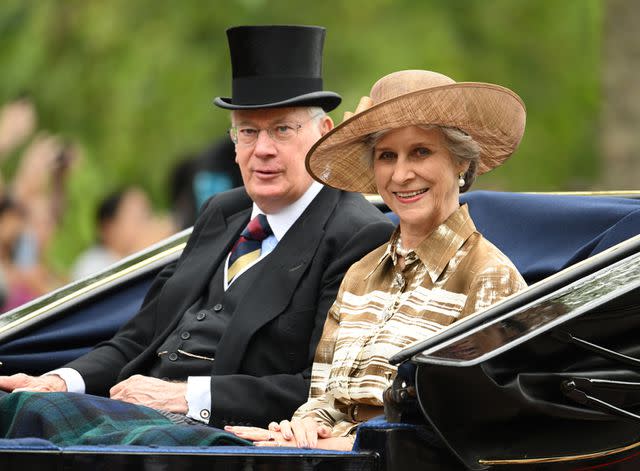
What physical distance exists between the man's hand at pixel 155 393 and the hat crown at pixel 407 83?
1.03 meters

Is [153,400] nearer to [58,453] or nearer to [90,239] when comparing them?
[58,453]

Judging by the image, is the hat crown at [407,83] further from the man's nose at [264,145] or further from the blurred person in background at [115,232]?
the blurred person in background at [115,232]

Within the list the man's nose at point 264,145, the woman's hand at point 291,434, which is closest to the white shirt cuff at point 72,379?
the man's nose at point 264,145

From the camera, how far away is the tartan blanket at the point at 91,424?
345 centimetres

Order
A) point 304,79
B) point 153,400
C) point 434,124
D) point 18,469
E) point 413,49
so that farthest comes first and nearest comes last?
point 413,49 → point 304,79 → point 153,400 → point 434,124 → point 18,469

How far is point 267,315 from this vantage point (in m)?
4.30

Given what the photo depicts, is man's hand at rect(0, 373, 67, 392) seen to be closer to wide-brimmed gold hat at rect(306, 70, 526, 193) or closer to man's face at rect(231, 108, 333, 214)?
man's face at rect(231, 108, 333, 214)

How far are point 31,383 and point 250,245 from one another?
2.61 feet

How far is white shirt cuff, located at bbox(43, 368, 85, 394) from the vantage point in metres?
4.61

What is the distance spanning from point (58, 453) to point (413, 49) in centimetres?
692

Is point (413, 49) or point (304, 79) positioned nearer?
point (304, 79)

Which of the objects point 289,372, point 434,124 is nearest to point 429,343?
point 434,124

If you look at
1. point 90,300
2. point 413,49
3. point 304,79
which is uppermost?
point 413,49

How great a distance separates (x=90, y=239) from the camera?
10633 mm
